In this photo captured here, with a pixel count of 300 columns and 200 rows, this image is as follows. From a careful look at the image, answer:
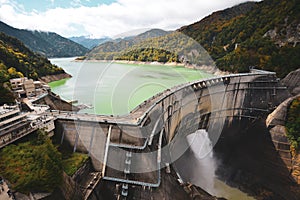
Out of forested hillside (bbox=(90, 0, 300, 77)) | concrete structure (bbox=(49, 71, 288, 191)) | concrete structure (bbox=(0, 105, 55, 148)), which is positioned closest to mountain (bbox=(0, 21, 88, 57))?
forested hillside (bbox=(90, 0, 300, 77))

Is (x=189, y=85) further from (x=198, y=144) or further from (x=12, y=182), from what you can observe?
(x=12, y=182)

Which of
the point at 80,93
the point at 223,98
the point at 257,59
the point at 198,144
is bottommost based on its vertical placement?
the point at 198,144

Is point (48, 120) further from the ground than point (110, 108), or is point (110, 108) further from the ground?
point (48, 120)

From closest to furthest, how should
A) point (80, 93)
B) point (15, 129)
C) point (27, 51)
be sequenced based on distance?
point (15, 129) < point (80, 93) < point (27, 51)

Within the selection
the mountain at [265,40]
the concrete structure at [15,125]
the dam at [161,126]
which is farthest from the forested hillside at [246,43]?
the concrete structure at [15,125]

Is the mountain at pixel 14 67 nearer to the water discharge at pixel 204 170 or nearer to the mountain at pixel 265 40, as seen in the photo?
the water discharge at pixel 204 170

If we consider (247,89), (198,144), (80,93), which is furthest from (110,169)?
(80,93)

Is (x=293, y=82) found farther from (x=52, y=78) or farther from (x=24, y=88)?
(x=52, y=78)

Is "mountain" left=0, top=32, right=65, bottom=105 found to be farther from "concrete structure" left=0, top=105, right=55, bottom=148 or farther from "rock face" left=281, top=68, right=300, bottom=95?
"rock face" left=281, top=68, right=300, bottom=95
